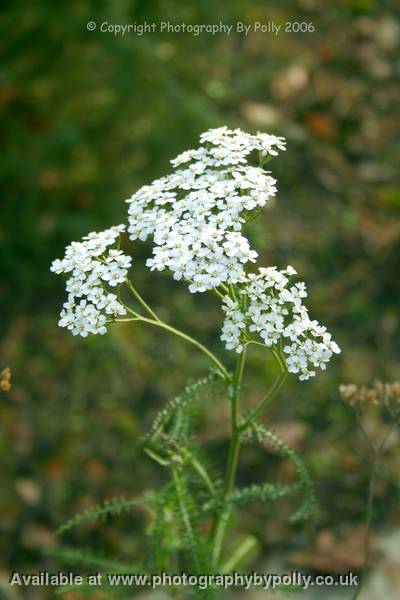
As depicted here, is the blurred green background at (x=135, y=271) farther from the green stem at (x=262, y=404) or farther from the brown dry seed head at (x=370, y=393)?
the green stem at (x=262, y=404)

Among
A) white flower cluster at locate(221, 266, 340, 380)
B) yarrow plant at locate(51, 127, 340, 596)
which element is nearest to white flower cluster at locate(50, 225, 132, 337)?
yarrow plant at locate(51, 127, 340, 596)

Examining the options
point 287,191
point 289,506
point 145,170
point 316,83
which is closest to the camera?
point 289,506

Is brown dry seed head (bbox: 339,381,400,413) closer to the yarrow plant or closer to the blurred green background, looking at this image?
the yarrow plant

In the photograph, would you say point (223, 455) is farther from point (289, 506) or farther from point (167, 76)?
point (167, 76)

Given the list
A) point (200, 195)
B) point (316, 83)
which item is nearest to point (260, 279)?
point (200, 195)

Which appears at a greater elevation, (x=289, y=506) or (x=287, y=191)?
(x=287, y=191)

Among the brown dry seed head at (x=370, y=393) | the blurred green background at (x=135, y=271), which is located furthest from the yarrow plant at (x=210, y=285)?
the blurred green background at (x=135, y=271)

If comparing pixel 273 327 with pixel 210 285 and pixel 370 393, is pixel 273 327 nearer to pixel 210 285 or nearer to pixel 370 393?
pixel 210 285

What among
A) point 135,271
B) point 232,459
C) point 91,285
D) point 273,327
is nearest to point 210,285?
point 273,327
